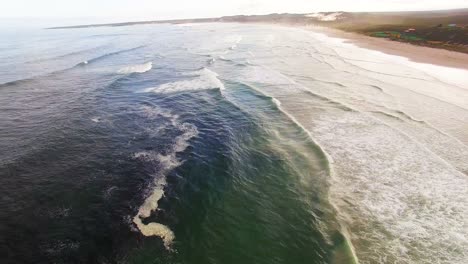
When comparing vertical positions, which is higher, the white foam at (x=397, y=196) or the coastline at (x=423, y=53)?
the white foam at (x=397, y=196)

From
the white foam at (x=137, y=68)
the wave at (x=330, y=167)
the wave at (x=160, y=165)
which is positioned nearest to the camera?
the wave at (x=330, y=167)

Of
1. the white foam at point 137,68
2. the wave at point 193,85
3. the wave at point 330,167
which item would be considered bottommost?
the white foam at point 137,68

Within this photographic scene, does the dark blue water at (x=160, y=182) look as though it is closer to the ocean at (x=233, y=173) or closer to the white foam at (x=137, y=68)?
the ocean at (x=233, y=173)

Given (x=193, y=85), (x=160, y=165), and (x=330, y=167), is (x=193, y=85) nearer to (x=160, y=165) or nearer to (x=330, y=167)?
(x=160, y=165)

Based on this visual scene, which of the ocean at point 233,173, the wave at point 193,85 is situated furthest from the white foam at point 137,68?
the ocean at point 233,173

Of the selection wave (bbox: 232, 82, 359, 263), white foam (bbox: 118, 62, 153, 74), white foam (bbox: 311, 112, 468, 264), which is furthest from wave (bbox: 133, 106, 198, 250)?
white foam (bbox: 118, 62, 153, 74)

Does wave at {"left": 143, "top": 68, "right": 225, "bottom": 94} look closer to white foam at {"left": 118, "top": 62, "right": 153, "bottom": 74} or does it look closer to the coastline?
white foam at {"left": 118, "top": 62, "right": 153, "bottom": 74}

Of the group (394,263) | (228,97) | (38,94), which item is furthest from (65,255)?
(38,94)
